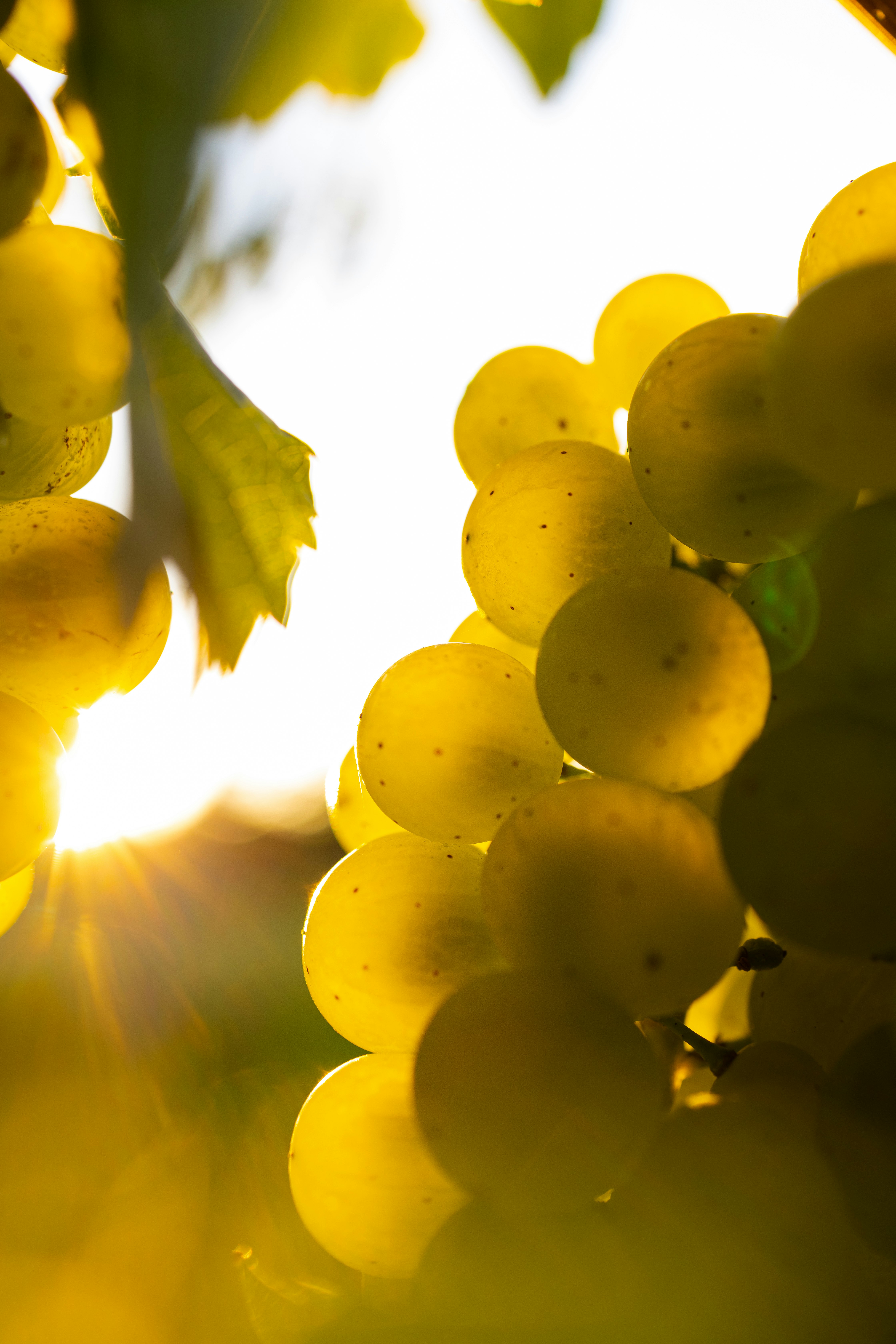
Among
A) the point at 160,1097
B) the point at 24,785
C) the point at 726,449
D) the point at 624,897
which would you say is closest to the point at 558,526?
the point at 726,449

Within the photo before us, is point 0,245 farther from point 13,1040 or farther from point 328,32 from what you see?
point 13,1040

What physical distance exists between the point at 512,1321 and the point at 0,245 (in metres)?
0.54

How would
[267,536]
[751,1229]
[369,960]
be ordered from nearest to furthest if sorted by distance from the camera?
[751,1229], [369,960], [267,536]

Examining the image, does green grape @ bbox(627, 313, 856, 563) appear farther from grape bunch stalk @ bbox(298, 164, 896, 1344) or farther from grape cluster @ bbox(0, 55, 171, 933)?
grape cluster @ bbox(0, 55, 171, 933)

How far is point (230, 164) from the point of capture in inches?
17.6

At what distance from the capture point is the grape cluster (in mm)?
414

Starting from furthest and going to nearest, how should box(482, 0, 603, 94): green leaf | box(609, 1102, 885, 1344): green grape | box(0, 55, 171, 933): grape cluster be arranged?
box(482, 0, 603, 94): green leaf, box(0, 55, 171, 933): grape cluster, box(609, 1102, 885, 1344): green grape

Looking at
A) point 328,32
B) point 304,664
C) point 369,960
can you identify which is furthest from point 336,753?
point 328,32

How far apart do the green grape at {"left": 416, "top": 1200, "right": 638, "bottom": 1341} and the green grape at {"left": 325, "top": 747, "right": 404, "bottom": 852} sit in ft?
0.79

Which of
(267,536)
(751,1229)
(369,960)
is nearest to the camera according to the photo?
(751,1229)

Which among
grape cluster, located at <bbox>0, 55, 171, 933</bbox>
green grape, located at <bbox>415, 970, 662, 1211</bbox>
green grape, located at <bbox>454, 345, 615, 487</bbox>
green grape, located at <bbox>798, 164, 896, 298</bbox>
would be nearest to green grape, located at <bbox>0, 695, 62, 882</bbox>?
grape cluster, located at <bbox>0, 55, 171, 933</bbox>

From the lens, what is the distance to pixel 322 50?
0.50m

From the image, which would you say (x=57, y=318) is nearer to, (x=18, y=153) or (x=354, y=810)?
(x=18, y=153)

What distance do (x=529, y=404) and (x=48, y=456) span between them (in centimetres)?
32
